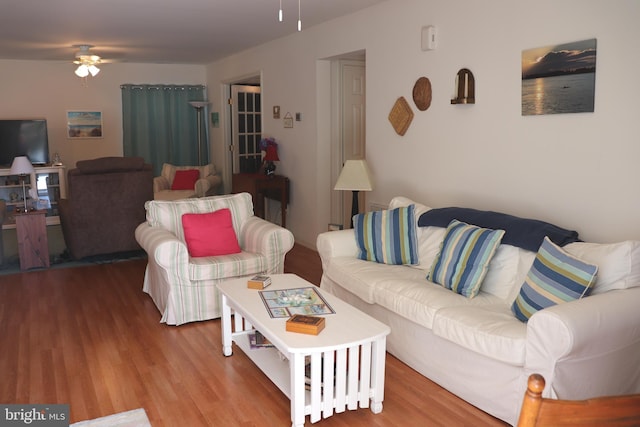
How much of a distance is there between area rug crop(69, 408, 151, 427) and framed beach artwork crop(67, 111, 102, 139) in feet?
22.9

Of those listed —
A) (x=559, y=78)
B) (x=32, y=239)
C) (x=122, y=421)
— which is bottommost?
(x=122, y=421)

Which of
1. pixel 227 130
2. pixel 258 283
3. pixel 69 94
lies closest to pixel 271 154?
pixel 227 130

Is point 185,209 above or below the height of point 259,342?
above

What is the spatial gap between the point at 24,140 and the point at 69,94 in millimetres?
989

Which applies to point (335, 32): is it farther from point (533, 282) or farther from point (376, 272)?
point (533, 282)

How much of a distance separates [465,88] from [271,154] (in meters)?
3.09

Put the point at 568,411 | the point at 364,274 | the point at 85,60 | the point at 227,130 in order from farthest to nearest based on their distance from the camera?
the point at 227,130
the point at 85,60
the point at 364,274
the point at 568,411

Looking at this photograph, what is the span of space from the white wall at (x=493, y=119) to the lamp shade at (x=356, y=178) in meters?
0.27

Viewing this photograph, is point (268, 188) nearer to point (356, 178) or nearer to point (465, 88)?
point (356, 178)

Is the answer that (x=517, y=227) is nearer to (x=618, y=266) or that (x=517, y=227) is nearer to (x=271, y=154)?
(x=618, y=266)

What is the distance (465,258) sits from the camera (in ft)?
10.4

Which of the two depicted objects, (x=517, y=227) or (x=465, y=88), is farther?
(x=465, y=88)

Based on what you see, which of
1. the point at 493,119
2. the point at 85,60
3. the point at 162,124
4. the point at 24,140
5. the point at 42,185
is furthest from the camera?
the point at 162,124

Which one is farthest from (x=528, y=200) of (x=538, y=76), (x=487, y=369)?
(x=487, y=369)
